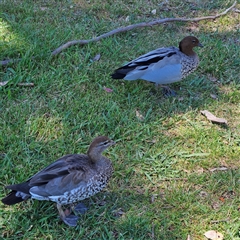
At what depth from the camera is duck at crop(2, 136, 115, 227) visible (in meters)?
2.75

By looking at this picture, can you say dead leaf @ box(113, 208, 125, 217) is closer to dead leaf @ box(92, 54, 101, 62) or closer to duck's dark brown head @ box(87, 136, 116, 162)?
duck's dark brown head @ box(87, 136, 116, 162)

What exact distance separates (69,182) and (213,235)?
3.73 ft

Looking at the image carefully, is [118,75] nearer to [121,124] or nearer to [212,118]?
[121,124]

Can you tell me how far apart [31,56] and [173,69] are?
1.61m

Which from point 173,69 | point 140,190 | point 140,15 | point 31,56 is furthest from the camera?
point 140,15

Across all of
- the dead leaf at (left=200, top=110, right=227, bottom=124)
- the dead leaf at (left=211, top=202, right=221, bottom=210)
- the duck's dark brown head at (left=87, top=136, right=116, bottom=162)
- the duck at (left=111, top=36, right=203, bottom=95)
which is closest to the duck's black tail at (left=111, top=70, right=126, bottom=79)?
the duck at (left=111, top=36, right=203, bottom=95)

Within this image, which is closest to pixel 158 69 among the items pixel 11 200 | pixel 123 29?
pixel 123 29

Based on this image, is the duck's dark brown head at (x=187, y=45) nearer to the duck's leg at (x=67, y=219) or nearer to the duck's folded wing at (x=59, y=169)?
the duck's folded wing at (x=59, y=169)

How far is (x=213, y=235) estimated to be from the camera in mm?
2932

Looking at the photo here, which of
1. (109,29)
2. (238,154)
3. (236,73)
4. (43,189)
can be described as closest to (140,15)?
(109,29)

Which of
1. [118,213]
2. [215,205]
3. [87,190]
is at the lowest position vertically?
[215,205]

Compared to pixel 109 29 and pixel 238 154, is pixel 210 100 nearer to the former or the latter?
pixel 238 154

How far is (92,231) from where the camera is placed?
2.91 meters

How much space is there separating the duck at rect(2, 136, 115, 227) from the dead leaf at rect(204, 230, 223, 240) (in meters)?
0.85
